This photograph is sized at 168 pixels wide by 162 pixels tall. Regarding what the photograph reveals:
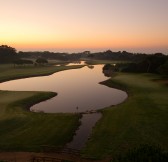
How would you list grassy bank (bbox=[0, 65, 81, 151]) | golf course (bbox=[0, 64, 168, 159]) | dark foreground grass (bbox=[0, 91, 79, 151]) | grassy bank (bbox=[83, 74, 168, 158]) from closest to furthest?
grassy bank (bbox=[83, 74, 168, 158])
golf course (bbox=[0, 64, 168, 159])
dark foreground grass (bbox=[0, 91, 79, 151])
grassy bank (bbox=[0, 65, 81, 151])

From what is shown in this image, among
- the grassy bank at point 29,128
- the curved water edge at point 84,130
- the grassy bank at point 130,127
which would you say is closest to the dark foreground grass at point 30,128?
the grassy bank at point 29,128

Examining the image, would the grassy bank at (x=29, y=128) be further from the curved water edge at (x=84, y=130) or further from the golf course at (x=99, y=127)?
the curved water edge at (x=84, y=130)

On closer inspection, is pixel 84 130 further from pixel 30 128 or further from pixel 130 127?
pixel 30 128

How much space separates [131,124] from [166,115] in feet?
22.6

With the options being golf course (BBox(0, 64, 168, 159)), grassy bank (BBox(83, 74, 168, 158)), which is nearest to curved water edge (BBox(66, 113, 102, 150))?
golf course (BBox(0, 64, 168, 159))

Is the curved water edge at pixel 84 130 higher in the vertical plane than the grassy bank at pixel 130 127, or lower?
lower

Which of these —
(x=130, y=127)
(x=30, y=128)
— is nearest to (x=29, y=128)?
(x=30, y=128)

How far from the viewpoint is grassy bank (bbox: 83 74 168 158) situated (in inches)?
1356

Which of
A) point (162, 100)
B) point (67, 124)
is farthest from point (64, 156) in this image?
point (162, 100)

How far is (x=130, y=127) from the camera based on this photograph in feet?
134

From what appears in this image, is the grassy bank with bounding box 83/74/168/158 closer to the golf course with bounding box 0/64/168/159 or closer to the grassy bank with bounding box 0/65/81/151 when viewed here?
the golf course with bounding box 0/64/168/159

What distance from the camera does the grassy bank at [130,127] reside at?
34.4 m

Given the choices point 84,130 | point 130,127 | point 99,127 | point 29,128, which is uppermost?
point 130,127

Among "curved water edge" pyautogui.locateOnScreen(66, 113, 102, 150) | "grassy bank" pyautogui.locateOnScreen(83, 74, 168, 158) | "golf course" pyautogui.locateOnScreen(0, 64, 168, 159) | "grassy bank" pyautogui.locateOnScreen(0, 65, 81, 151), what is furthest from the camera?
"curved water edge" pyautogui.locateOnScreen(66, 113, 102, 150)
